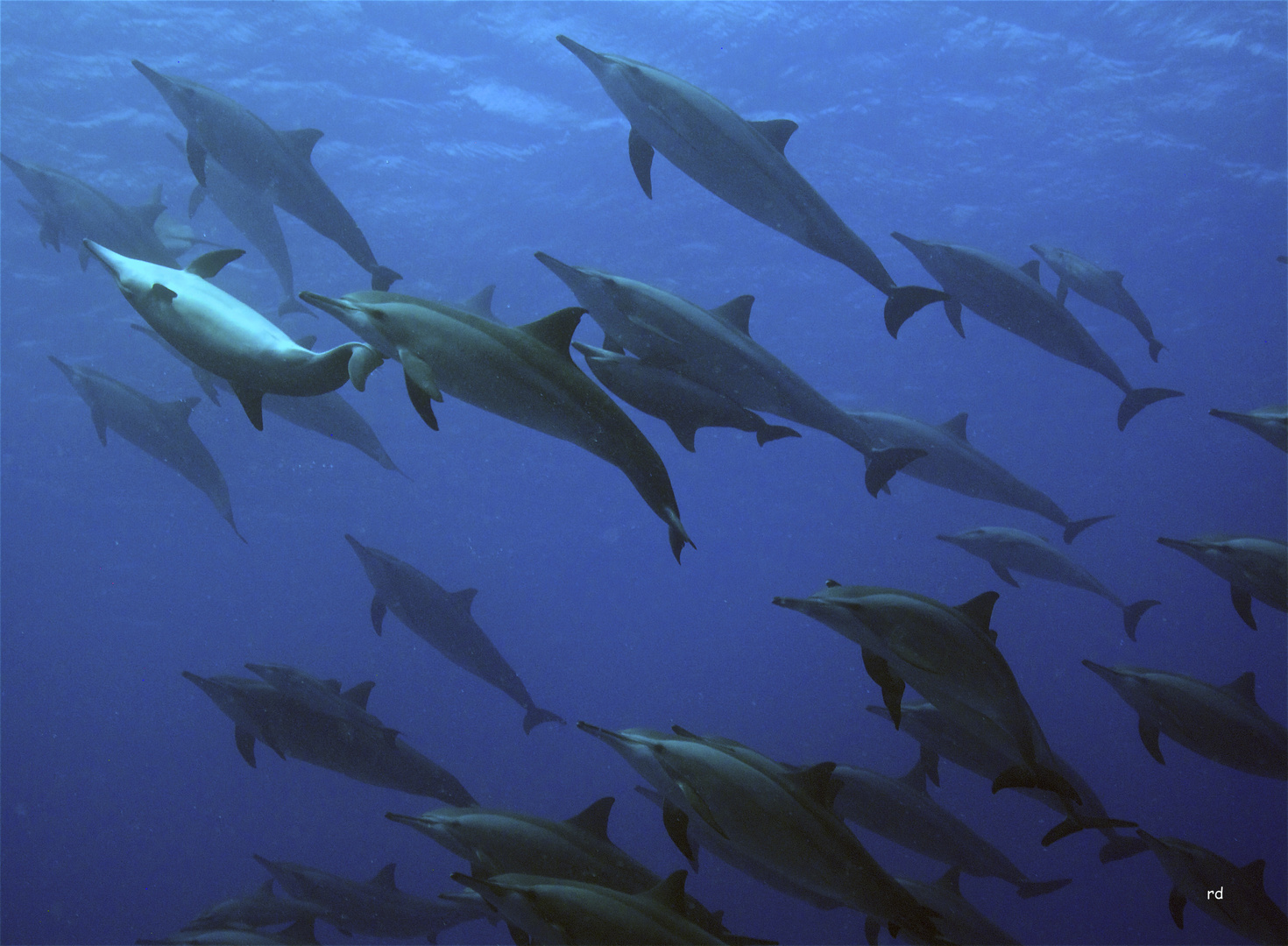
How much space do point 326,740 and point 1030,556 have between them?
6247mm

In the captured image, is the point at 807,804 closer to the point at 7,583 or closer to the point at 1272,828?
the point at 7,583

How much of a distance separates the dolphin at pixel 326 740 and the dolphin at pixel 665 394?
3.41 metres

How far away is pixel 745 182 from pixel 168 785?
101 m

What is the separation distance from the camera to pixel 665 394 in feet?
11.4

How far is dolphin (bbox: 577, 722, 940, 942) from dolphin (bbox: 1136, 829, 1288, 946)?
2.22m

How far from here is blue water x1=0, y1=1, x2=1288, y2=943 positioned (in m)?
17.9

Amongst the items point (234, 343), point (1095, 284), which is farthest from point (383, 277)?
point (1095, 284)

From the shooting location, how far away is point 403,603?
7.02 meters

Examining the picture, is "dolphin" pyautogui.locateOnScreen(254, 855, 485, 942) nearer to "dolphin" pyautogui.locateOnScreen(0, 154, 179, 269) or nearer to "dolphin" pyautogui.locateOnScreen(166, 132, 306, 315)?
"dolphin" pyautogui.locateOnScreen(166, 132, 306, 315)

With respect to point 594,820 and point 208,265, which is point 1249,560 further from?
point 208,265

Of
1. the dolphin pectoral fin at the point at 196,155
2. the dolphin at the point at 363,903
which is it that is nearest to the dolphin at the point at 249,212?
the dolphin pectoral fin at the point at 196,155

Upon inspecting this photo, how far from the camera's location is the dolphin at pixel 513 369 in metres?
2.31

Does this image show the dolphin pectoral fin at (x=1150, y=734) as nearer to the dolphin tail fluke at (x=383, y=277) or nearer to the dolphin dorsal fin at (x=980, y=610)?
the dolphin dorsal fin at (x=980, y=610)

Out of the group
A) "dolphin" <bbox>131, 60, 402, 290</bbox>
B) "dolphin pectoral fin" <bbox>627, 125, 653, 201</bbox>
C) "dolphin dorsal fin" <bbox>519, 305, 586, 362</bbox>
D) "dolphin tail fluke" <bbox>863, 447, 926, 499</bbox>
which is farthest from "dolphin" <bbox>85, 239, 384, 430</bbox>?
"dolphin tail fluke" <bbox>863, 447, 926, 499</bbox>
